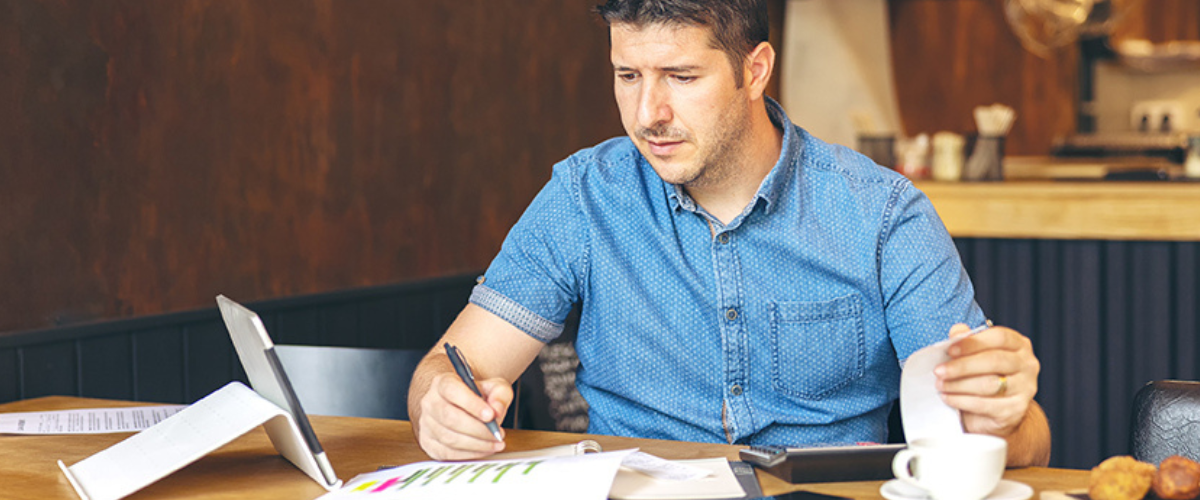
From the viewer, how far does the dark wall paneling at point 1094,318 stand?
3.22 metres

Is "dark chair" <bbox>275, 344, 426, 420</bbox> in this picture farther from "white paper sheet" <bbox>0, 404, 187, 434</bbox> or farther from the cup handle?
the cup handle

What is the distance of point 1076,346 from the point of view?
3352 mm

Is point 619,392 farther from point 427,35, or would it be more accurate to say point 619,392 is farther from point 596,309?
point 427,35

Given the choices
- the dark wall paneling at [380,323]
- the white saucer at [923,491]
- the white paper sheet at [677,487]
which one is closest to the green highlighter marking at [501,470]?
the white paper sheet at [677,487]

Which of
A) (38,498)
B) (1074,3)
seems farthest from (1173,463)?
(1074,3)

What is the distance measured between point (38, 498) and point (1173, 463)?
1.17m

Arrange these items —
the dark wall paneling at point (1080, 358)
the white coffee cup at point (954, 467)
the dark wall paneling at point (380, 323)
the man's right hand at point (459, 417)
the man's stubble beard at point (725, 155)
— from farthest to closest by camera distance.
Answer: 1. the dark wall paneling at point (1080, 358)
2. the dark wall paneling at point (380, 323)
3. the man's stubble beard at point (725, 155)
4. the man's right hand at point (459, 417)
5. the white coffee cup at point (954, 467)

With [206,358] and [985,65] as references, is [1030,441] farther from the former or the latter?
[985,65]

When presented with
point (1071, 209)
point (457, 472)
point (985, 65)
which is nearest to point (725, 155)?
point (457, 472)

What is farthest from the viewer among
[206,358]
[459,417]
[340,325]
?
[340,325]

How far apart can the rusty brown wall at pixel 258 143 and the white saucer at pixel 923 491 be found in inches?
58.1

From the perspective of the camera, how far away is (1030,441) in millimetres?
1311

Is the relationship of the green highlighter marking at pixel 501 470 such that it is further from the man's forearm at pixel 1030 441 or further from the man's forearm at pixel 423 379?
the man's forearm at pixel 1030 441

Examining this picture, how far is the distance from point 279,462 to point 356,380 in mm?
548
